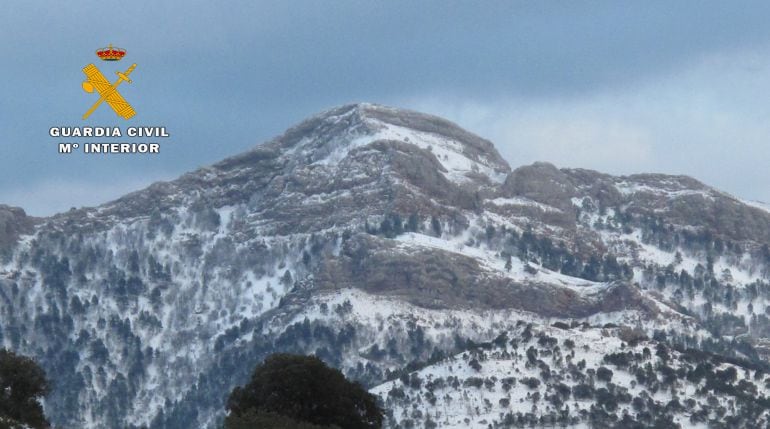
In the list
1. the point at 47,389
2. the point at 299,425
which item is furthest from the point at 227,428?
the point at 47,389

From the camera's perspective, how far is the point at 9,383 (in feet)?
614

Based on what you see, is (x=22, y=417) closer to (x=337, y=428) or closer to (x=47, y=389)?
(x=47, y=389)

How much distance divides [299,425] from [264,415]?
3.92m

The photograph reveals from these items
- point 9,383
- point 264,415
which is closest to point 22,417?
point 9,383

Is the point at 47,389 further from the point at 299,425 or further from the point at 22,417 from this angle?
the point at 299,425

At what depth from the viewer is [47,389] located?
190m

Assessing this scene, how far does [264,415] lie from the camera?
184 meters

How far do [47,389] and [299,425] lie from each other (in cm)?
2264

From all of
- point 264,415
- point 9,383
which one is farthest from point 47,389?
point 264,415

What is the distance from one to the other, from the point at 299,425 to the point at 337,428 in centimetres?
1031

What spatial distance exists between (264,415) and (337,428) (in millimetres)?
9319

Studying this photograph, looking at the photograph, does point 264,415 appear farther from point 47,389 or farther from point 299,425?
point 47,389

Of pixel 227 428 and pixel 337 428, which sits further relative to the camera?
pixel 337 428

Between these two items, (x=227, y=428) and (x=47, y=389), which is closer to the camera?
(x=227, y=428)
